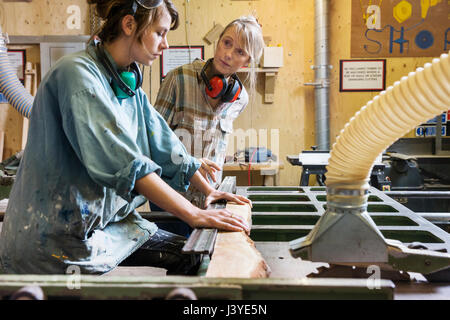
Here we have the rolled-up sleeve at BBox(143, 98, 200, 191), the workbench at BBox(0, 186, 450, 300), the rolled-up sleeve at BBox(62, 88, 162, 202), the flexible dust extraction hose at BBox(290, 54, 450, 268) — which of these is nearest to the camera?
the workbench at BBox(0, 186, 450, 300)

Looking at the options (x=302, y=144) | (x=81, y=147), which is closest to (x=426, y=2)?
(x=302, y=144)

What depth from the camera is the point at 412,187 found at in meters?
3.00

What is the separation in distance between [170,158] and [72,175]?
41cm

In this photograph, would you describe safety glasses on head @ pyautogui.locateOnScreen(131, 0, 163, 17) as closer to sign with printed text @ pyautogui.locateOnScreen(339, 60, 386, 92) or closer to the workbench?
the workbench

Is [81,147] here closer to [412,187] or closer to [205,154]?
[205,154]

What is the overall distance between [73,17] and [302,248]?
426 centimetres

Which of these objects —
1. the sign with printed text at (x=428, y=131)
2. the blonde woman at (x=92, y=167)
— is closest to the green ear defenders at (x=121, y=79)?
the blonde woman at (x=92, y=167)

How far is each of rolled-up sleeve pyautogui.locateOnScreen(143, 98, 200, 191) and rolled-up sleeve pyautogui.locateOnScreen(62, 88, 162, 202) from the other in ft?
1.37

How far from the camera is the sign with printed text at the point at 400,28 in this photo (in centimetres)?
393

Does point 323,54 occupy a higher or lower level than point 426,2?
lower

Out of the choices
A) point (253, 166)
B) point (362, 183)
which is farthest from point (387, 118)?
point (253, 166)

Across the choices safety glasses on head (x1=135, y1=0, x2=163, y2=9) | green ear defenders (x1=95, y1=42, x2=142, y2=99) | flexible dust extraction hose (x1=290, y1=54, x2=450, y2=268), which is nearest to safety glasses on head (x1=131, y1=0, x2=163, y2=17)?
safety glasses on head (x1=135, y1=0, x2=163, y2=9)

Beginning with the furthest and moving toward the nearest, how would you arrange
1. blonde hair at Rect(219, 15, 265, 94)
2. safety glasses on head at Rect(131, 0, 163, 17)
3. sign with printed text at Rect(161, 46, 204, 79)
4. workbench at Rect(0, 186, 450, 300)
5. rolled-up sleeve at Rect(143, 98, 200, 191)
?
sign with printed text at Rect(161, 46, 204, 79) < blonde hair at Rect(219, 15, 265, 94) < rolled-up sleeve at Rect(143, 98, 200, 191) < safety glasses on head at Rect(131, 0, 163, 17) < workbench at Rect(0, 186, 450, 300)

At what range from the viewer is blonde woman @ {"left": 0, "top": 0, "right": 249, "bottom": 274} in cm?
91
